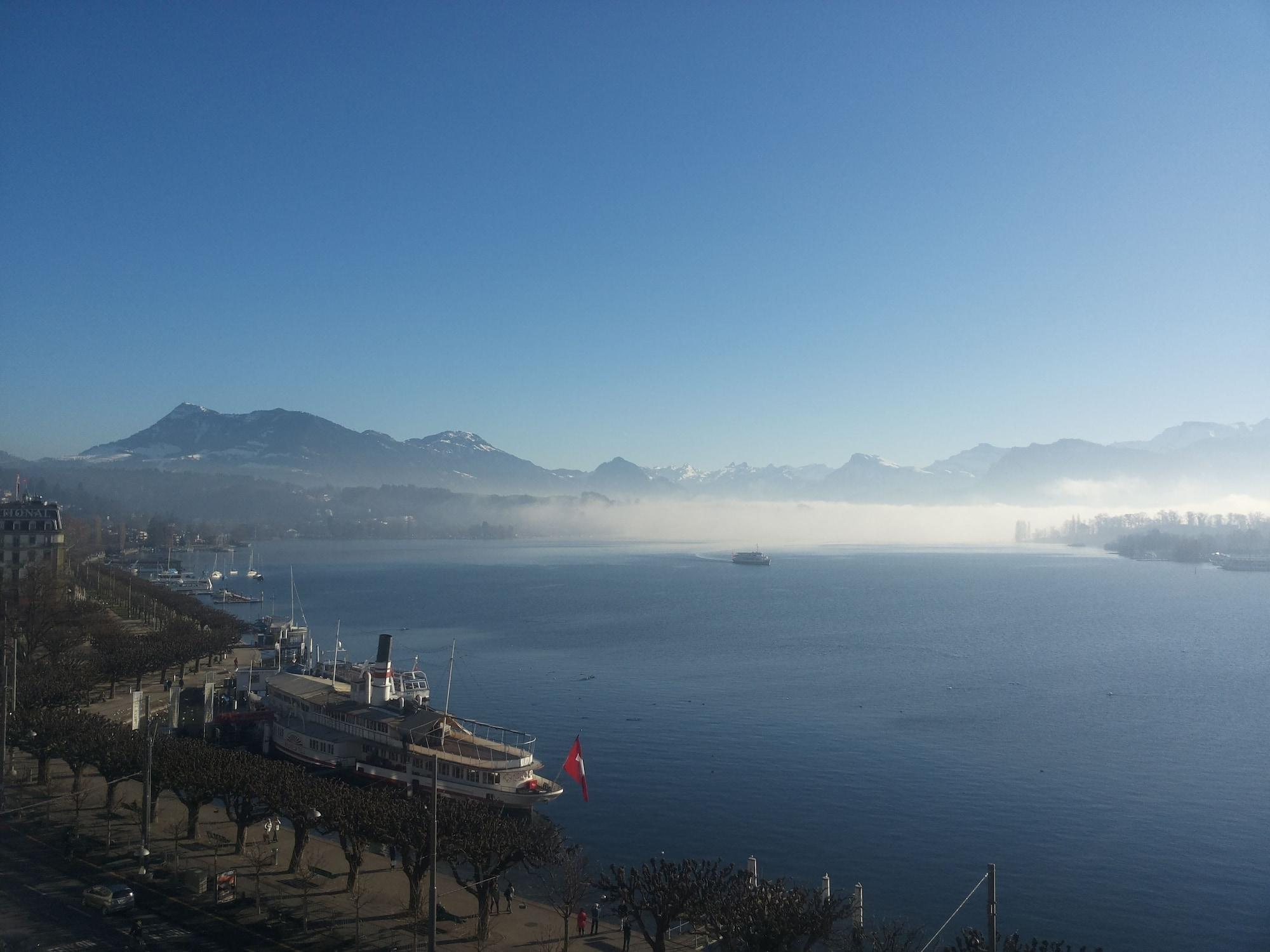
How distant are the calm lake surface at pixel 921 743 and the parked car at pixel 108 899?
13.6 metres

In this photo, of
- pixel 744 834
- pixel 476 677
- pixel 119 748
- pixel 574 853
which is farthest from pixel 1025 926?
pixel 476 677

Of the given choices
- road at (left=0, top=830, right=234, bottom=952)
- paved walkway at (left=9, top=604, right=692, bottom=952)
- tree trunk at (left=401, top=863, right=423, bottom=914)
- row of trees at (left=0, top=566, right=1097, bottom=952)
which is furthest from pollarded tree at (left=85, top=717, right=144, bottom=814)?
tree trunk at (left=401, top=863, right=423, bottom=914)

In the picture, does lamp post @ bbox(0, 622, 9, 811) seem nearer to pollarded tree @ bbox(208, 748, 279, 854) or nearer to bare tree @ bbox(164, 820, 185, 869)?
bare tree @ bbox(164, 820, 185, 869)

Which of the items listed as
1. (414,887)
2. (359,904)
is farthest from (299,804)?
(414,887)

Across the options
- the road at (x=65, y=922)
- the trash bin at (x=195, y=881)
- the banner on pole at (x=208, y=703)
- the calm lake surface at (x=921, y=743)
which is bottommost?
the calm lake surface at (x=921, y=743)

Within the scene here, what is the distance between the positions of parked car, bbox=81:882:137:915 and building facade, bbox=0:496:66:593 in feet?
227

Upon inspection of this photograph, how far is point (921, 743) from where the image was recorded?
135 feet

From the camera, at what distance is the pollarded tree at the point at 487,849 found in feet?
66.6

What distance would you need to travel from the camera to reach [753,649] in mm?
71125

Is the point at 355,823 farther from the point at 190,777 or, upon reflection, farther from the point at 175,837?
the point at 190,777

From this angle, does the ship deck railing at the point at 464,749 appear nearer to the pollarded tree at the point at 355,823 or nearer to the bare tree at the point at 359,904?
the pollarded tree at the point at 355,823

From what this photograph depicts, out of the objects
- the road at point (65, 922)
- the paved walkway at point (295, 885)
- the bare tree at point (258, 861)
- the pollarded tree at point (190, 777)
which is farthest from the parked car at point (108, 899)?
the pollarded tree at point (190, 777)

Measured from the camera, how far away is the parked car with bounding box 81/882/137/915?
60.8 ft

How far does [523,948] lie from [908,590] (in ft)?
403
